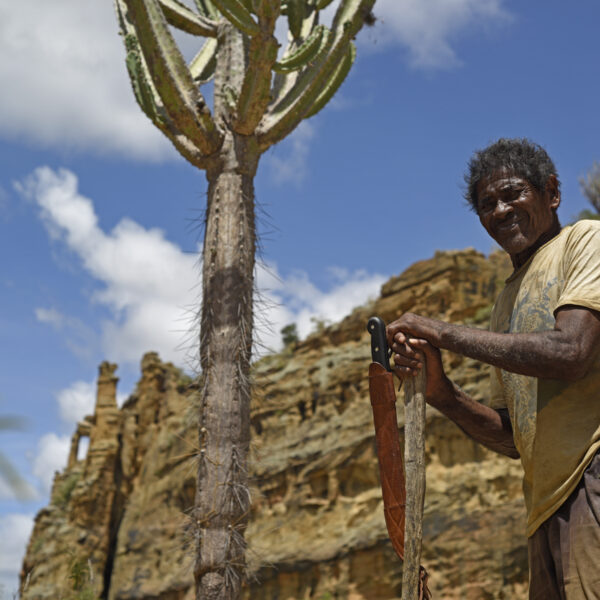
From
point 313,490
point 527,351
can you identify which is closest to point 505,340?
point 527,351

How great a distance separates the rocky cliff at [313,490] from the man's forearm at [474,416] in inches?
138

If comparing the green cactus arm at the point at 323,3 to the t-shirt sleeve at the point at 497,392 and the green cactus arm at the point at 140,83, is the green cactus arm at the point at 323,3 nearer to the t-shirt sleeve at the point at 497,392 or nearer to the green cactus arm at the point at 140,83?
the green cactus arm at the point at 140,83

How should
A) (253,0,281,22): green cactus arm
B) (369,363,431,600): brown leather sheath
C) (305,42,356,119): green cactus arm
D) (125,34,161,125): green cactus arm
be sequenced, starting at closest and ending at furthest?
(369,363,431,600): brown leather sheath < (253,0,281,22): green cactus arm < (125,34,161,125): green cactus arm < (305,42,356,119): green cactus arm

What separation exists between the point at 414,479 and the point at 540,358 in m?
0.55

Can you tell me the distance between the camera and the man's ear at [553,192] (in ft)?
8.82

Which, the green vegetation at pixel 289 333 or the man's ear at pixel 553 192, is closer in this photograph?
the man's ear at pixel 553 192

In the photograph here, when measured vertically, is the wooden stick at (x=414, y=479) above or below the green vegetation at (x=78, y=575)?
below

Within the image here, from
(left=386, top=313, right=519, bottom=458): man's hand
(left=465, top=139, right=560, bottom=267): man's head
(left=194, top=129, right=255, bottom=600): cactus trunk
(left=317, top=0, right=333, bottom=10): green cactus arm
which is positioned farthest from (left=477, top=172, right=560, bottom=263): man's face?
(left=317, top=0, right=333, bottom=10): green cactus arm

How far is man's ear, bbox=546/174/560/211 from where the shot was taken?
2.69 m

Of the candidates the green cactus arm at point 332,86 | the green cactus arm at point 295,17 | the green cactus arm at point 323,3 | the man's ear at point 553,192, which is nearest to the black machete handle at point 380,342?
the man's ear at point 553,192

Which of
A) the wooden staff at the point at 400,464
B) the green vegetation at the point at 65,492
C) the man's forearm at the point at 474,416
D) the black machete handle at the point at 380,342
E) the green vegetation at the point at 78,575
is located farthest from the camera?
the green vegetation at the point at 65,492

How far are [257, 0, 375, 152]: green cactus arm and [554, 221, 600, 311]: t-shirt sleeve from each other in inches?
184

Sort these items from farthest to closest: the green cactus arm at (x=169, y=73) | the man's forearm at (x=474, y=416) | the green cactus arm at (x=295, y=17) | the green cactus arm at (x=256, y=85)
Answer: the green cactus arm at (x=295, y=17), the green cactus arm at (x=169, y=73), the green cactus arm at (x=256, y=85), the man's forearm at (x=474, y=416)

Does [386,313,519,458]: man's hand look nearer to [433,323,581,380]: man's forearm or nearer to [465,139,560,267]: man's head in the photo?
[433,323,581,380]: man's forearm
